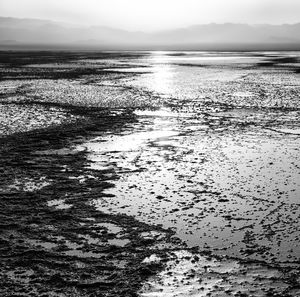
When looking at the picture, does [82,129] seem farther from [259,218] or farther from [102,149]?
[259,218]

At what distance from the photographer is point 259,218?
5969mm

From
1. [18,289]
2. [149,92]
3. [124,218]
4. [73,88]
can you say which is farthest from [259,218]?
[73,88]

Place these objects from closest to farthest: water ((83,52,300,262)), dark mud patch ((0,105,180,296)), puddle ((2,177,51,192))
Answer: dark mud patch ((0,105,180,296))
water ((83,52,300,262))
puddle ((2,177,51,192))

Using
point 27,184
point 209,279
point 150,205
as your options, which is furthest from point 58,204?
point 209,279

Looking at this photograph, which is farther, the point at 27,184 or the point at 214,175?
the point at 214,175

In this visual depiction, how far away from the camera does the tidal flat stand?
4508mm

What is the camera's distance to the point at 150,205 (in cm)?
648

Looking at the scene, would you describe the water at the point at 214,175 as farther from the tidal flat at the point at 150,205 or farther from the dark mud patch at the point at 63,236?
the dark mud patch at the point at 63,236

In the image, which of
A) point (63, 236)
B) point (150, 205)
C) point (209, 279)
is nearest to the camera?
point (209, 279)

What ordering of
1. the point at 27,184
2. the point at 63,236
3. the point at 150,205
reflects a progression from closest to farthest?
the point at 63,236 → the point at 150,205 → the point at 27,184

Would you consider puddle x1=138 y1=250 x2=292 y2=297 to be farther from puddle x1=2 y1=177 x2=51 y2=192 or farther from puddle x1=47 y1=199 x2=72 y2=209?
puddle x1=2 y1=177 x2=51 y2=192

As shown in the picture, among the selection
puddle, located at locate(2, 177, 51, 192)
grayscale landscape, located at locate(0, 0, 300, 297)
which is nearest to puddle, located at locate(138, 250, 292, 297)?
grayscale landscape, located at locate(0, 0, 300, 297)

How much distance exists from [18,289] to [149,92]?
16643 mm

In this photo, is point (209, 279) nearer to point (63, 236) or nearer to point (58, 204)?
point (63, 236)
